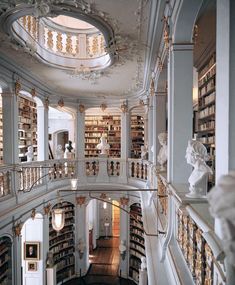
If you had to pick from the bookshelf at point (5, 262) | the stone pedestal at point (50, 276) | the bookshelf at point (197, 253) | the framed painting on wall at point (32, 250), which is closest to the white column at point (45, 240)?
the stone pedestal at point (50, 276)

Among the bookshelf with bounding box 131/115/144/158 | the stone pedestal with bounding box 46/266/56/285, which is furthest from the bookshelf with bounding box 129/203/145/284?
the bookshelf with bounding box 131/115/144/158

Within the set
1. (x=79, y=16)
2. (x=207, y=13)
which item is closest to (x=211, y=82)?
(x=207, y=13)

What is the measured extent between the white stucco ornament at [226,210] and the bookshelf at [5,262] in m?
6.04

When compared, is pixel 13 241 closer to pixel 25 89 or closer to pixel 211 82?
pixel 25 89

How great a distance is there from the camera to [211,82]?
5.43 m

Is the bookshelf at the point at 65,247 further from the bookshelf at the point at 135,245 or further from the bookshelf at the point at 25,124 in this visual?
the bookshelf at the point at 25,124

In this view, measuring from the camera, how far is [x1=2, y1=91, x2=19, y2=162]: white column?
6141 mm

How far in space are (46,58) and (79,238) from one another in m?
6.33

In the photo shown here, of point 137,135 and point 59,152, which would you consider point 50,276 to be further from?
point 137,135

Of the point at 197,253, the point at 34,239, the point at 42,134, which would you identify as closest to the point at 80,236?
the point at 34,239

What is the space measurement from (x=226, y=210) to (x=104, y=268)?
33.9ft

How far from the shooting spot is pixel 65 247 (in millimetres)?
9352

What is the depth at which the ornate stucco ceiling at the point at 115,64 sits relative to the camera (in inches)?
149

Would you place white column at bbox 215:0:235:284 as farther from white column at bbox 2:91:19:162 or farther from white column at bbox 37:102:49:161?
white column at bbox 37:102:49:161
